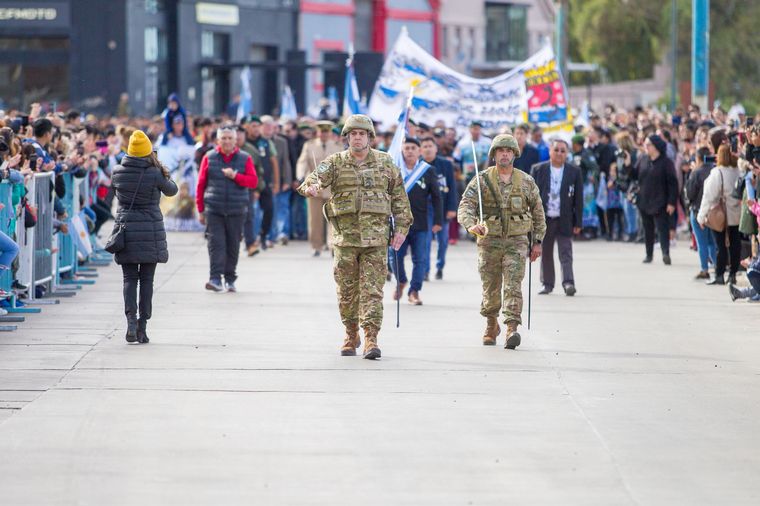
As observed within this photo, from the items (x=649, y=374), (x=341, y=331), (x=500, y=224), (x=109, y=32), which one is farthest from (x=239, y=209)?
(x=109, y=32)

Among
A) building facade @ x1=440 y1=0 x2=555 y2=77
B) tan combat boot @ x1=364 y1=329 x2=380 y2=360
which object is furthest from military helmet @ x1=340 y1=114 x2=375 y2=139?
building facade @ x1=440 y1=0 x2=555 y2=77

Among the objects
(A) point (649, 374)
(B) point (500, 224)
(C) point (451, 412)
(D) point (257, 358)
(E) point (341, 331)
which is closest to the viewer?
(C) point (451, 412)

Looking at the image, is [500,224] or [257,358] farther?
[500,224]

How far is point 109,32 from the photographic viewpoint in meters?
47.8

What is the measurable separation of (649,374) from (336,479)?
4232 millimetres

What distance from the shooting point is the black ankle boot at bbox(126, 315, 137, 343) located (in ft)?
44.2

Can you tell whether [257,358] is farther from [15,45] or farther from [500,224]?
[15,45]

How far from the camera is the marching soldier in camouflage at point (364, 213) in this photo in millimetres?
12500

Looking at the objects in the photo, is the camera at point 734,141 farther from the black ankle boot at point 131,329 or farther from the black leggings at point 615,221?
the black ankle boot at point 131,329

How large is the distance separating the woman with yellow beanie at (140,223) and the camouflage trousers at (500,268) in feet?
8.56

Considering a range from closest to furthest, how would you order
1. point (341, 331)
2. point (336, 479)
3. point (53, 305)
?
1. point (336, 479)
2. point (341, 331)
3. point (53, 305)

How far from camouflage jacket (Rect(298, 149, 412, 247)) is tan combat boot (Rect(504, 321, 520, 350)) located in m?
1.26

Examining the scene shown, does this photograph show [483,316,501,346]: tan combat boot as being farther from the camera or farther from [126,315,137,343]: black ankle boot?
the camera

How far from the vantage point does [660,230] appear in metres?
21.9
